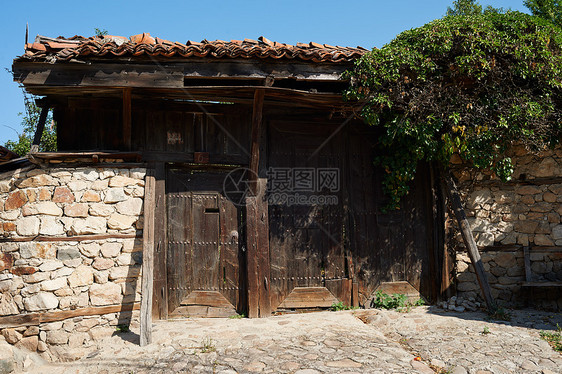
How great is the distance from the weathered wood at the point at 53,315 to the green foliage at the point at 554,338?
4.85 meters

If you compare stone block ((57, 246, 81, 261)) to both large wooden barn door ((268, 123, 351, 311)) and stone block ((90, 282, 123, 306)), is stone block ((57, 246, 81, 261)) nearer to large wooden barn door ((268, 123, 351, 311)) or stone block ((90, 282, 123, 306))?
stone block ((90, 282, 123, 306))

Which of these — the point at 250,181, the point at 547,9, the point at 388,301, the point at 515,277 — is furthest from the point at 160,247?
the point at 547,9

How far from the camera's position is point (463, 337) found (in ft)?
14.7

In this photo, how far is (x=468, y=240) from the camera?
220 inches

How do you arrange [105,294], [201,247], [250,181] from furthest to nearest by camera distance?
[250,181] < [201,247] < [105,294]

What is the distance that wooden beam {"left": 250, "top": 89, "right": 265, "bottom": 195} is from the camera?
17.1 feet

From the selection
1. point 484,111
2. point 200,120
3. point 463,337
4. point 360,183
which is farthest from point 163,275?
point 484,111

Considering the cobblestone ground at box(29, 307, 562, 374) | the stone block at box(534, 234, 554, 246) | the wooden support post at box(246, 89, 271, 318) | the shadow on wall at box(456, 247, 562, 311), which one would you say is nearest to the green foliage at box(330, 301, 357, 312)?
the cobblestone ground at box(29, 307, 562, 374)

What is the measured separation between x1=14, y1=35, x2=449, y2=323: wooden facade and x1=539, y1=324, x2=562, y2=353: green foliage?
1506 mm

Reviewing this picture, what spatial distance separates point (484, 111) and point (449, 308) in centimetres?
286

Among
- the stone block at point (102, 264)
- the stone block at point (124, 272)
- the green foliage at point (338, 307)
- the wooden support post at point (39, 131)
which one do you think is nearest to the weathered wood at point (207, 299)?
the stone block at point (124, 272)

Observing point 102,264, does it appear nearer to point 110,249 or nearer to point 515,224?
point 110,249

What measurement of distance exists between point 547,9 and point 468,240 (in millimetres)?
9104

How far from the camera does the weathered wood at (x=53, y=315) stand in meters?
4.41
